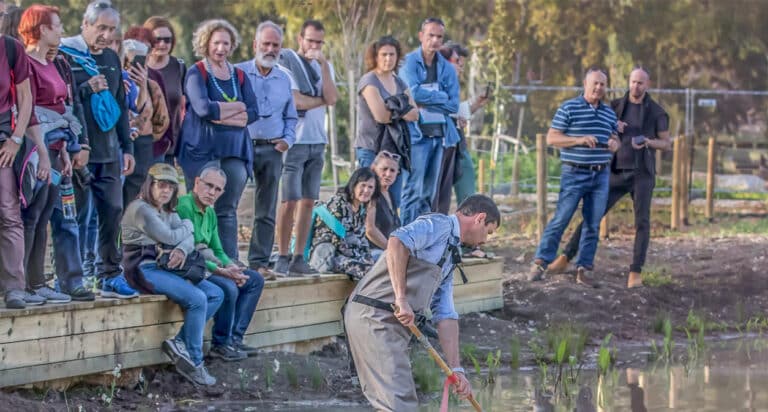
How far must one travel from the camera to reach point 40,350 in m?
7.82

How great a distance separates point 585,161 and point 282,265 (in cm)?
371

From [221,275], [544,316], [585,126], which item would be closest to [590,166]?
[585,126]

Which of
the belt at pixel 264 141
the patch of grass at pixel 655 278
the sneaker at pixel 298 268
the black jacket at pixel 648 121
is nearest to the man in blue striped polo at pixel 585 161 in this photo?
the black jacket at pixel 648 121

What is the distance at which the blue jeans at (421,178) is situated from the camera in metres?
11.4

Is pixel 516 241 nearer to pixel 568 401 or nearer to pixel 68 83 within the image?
pixel 568 401

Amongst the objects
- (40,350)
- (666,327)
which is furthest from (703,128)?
(40,350)

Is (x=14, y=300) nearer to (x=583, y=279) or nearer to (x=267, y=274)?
(x=267, y=274)

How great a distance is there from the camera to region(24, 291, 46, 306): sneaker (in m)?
7.84

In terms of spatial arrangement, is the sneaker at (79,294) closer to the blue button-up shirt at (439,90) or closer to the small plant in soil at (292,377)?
the small plant in soil at (292,377)

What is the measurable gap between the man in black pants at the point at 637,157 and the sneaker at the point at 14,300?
21.5 ft

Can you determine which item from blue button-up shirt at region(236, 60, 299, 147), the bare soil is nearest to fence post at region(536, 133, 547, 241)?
the bare soil

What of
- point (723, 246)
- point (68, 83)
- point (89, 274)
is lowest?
point (723, 246)

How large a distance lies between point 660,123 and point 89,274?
5.96m

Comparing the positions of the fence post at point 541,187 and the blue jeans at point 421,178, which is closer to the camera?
the blue jeans at point 421,178
